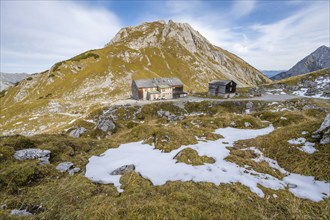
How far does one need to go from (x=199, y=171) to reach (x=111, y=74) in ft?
375

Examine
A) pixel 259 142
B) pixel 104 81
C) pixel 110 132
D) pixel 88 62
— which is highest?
pixel 88 62

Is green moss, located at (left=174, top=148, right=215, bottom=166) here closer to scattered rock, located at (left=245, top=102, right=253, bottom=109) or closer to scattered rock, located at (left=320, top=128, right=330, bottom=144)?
scattered rock, located at (left=320, top=128, right=330, bottom=144)

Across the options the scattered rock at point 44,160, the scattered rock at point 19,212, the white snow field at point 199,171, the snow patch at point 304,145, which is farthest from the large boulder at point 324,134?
the scattered rock at point 44,160

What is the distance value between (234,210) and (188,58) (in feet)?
531

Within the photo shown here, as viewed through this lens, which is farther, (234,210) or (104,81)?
(104,81)

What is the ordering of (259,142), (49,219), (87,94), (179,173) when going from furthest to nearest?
(87,94) < (259,142) < (179,173) < (49,219)

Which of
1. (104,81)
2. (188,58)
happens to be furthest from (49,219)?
(188,58)

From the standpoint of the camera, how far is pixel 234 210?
6766 millimetres

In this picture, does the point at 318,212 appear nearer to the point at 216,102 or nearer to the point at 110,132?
the point at 110,132

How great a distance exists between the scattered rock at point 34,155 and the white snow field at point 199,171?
120 inches

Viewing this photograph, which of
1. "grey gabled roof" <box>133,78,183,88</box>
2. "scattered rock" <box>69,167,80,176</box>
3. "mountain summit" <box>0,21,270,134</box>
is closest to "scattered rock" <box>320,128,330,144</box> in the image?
"scattered rock" <box>69,167,80,176</box>

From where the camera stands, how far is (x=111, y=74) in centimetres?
11481

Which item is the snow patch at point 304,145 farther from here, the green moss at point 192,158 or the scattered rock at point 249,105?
the scattered rock at point 249,105

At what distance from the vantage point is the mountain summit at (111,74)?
77062 millimetres
